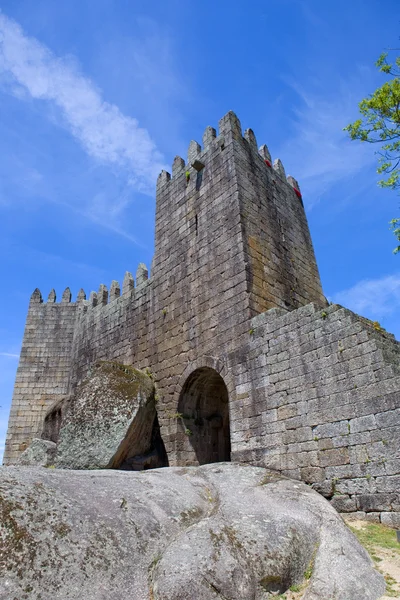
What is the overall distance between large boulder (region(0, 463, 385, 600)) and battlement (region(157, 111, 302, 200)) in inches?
374

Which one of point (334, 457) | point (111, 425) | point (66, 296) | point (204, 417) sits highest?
point (66, 296)

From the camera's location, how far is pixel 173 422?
10.6 metres

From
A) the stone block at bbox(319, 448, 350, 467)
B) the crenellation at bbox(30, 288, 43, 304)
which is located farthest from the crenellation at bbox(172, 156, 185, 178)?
the stone block at bbox(319, 448, 350, 467)

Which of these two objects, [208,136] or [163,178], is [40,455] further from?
[208,136]

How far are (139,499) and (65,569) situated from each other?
129cm

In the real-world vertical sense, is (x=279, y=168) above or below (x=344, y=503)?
above

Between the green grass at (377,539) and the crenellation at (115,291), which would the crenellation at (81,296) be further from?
the green grass at (377,539)

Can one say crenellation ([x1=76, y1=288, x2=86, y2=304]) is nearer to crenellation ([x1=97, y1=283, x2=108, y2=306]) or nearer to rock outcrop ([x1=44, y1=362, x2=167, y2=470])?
crenellation ([x1=97, y1=283, x2=108, y2=306])

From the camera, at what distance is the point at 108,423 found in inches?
369

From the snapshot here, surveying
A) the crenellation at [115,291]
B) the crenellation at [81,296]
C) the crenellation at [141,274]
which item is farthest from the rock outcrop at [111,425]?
the crenellation at [81,296]

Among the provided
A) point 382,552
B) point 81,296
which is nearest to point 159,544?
point 382,552

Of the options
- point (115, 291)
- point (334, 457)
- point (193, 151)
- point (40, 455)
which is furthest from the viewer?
point (115, 291)

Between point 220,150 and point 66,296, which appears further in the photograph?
point 66,296

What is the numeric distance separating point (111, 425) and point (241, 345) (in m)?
3.32
